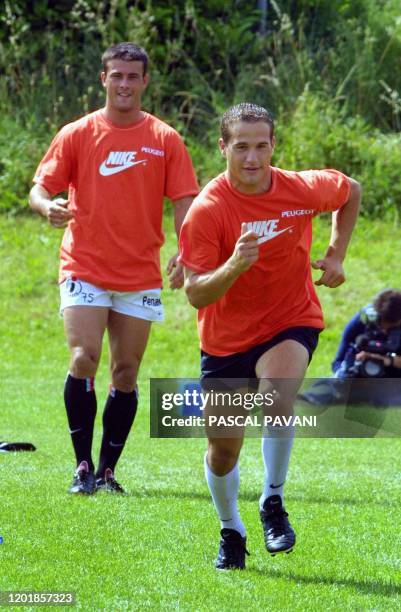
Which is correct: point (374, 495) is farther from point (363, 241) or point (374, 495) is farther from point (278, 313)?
point (363, 241)

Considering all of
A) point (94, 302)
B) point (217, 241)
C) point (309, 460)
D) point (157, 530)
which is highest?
point (217, 241)

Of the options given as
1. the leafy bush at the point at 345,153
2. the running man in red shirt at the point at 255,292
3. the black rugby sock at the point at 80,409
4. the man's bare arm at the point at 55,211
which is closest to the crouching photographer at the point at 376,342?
the black rugby sock at the point at 80,409

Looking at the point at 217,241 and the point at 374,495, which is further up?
the point at 217,241

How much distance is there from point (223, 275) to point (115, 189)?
7.82 feet

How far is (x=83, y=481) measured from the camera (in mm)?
7418

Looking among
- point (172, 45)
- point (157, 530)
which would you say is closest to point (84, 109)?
point (172, 45)

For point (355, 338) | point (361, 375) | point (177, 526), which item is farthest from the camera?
point (355, 338)

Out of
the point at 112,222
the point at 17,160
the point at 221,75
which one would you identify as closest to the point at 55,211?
the point at 112,222

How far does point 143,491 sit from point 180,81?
10.7 meters

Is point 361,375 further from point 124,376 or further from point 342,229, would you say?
point 342,229

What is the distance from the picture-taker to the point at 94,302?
752 centimetres

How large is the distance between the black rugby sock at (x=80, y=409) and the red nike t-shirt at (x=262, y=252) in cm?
182

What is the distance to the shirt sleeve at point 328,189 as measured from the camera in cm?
598

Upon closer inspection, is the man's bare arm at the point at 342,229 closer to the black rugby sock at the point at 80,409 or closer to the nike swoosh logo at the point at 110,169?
the nike swoosh logo at the point at 110,169
